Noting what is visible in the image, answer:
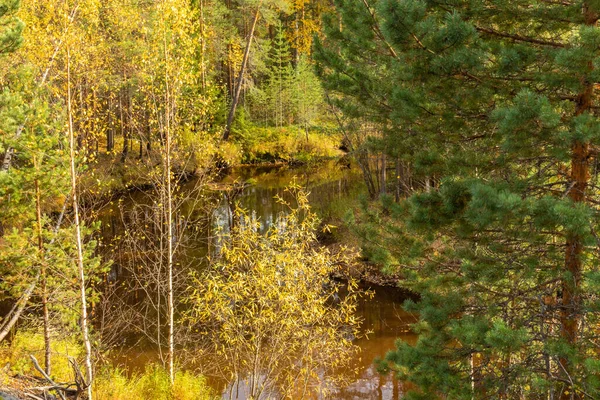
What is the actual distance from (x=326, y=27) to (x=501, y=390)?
4792mm

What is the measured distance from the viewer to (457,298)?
609 centimetres

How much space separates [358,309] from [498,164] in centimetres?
914

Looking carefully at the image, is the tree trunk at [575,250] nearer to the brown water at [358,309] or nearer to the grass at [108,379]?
the brown water at [358,309]

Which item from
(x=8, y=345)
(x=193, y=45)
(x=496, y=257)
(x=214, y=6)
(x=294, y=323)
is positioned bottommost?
(x=8, y=345)

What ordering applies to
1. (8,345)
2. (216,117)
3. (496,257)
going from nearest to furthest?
1. (496,257)
2. (8,345)
3. (216,117)

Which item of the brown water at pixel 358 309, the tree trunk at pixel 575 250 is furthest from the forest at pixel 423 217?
the brown water at pixel 358 309

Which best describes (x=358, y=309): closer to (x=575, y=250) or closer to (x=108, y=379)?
(x=108, y=379)

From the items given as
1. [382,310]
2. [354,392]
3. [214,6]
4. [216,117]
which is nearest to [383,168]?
[382,310]

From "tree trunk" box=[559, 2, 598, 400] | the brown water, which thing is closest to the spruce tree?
"tree trunk" box=[559, 2, 598, 400]

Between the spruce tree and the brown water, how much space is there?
272 cm

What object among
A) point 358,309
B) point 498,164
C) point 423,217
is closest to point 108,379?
point 423,217

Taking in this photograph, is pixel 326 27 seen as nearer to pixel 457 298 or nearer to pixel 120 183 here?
pixel 457 298

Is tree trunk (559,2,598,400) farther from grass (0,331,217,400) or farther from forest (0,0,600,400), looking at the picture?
grass (0,331,217,400)

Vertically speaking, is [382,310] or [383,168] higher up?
[383,168]
